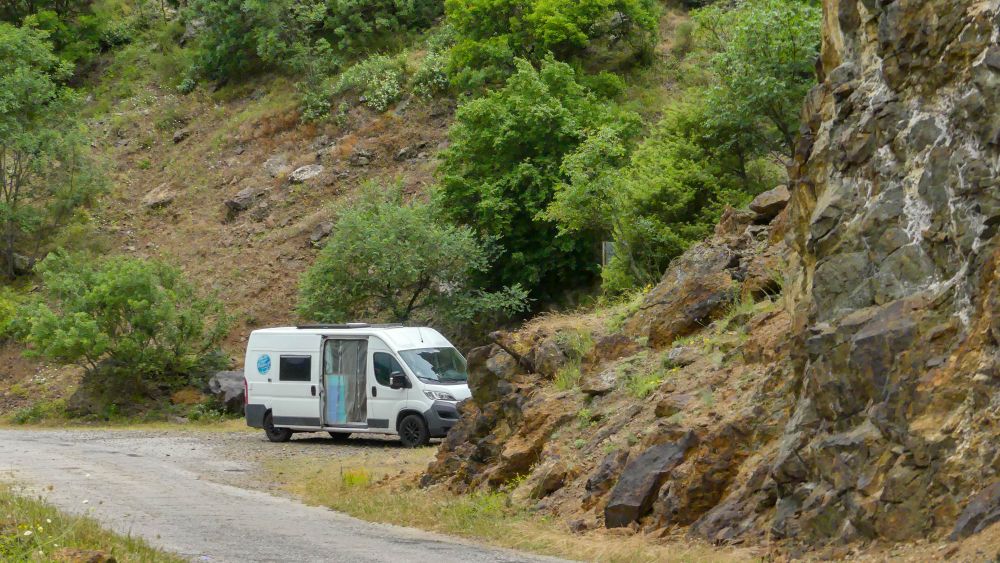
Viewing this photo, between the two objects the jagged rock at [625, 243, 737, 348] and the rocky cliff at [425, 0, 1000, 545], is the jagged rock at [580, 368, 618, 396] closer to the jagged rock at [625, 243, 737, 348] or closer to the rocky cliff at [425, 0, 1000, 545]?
the rocky cliff at [425, 0, 1000, 545]

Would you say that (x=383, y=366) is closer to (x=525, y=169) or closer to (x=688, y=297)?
(x=688, y=297)

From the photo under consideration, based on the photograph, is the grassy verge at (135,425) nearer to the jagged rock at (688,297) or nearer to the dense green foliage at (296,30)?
the jagged rock at (688,297)

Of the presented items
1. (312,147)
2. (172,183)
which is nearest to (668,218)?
(312,147)

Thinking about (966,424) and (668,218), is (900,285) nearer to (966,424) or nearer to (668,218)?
(966,424)

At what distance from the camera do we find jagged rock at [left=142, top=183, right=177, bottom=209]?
43.6 m

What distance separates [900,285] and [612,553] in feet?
11.1

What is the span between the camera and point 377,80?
43219mm

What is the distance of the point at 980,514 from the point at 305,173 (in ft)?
117

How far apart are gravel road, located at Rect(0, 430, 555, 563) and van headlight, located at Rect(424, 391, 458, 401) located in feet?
5.45

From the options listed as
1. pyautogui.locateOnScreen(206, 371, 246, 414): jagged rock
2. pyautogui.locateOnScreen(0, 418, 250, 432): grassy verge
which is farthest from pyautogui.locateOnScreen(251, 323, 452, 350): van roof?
pyautogui.locateOnScreen(206, 371, 246, 414): jagged rock

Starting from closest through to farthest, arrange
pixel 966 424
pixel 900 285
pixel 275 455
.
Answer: pixel 966 424, pixel 900 285, pixel 275 455

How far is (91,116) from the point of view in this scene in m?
50.1

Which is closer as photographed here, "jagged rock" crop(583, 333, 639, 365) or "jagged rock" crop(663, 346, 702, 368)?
"jagged rock" crop(663, 346, 702, 368)

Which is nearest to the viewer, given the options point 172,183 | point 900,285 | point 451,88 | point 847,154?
point 900,285
